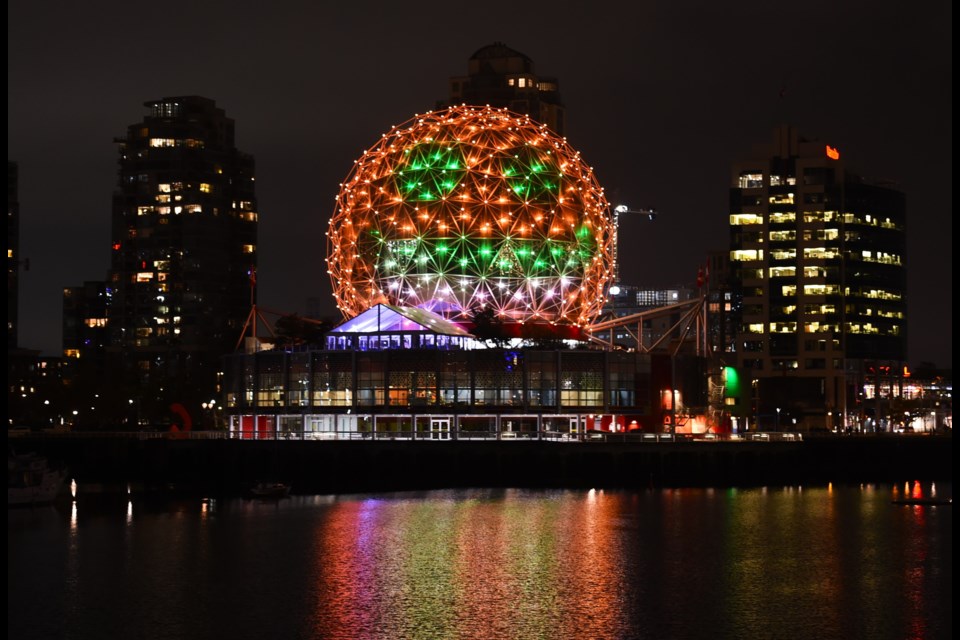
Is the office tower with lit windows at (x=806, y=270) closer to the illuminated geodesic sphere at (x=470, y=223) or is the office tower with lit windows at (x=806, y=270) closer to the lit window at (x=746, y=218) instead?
the lit window at (x=746, y=218)

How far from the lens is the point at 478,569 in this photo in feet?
214

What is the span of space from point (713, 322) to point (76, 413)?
239 feet

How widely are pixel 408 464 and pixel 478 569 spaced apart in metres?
40.4

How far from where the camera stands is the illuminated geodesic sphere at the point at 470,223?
12200 centimetres

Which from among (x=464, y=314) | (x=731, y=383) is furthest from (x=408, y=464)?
(x=731, y=383)

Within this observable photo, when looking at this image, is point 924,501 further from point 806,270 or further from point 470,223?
point 806,270

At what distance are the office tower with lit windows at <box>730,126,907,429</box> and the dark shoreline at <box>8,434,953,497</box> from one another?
3142 inches

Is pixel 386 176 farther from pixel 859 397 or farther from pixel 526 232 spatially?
pixel 859 397

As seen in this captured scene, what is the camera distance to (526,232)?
123 m

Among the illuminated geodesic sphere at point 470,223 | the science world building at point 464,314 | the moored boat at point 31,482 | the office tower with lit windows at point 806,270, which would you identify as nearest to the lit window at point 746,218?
the office tower with lit windows at point 806,270

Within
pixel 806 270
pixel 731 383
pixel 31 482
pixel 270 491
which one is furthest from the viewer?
pixel 806 270

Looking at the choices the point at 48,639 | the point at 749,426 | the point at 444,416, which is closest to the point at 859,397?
the point at 749,426

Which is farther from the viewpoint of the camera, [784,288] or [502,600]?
[784,288]

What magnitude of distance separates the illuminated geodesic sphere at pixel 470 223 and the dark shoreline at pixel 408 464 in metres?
19.3
